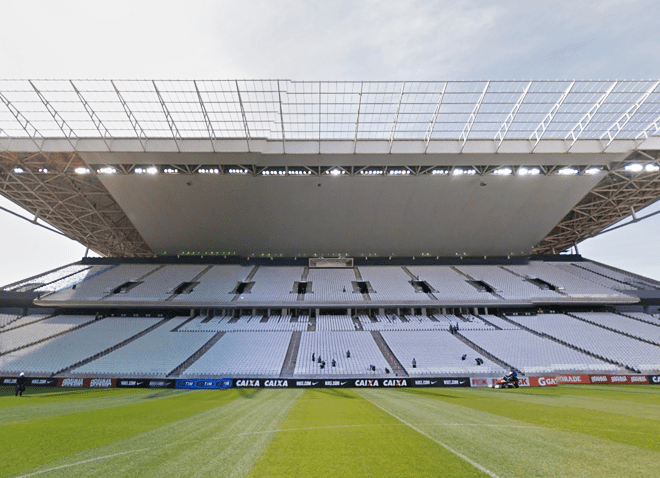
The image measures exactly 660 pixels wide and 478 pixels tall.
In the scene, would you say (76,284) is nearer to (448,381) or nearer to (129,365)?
(129,365)

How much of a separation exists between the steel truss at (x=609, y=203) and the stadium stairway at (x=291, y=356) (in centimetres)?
3811

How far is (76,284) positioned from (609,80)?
5914 cm

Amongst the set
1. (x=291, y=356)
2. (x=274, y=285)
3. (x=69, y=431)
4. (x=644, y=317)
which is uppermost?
(x=274, y=285)

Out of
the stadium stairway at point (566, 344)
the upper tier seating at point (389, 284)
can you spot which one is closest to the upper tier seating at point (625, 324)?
the stadium stairway at point (566, 344)

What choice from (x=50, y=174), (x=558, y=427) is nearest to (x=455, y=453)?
(x=558, y=427)

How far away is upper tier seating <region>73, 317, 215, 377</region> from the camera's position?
78.2 feet

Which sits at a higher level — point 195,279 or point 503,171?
point 503,171

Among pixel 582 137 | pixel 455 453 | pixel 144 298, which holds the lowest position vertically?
pixel 455 453

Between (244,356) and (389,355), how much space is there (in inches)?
498

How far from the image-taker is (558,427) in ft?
24.3

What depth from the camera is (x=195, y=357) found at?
86.0 feet

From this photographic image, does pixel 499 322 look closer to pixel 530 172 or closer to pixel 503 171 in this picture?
pixel 503 171

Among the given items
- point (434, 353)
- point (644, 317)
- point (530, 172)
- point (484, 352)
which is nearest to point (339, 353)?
point (434, 353)

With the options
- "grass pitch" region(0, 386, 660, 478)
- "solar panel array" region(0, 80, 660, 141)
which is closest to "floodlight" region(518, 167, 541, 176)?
"solar panel array" region(0, 80, 660, 141)
